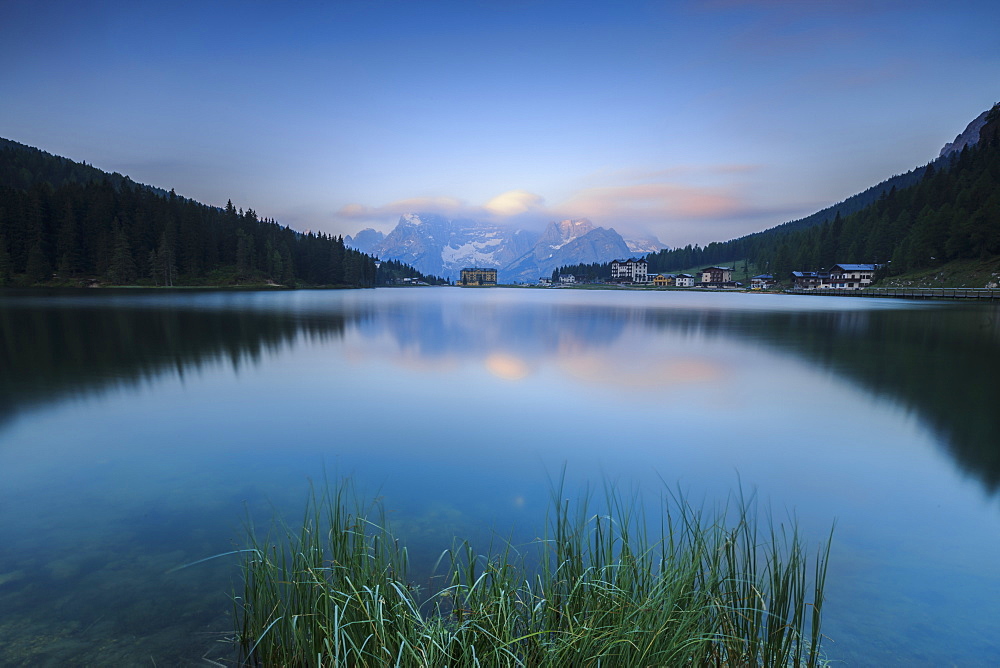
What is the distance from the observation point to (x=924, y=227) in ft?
299

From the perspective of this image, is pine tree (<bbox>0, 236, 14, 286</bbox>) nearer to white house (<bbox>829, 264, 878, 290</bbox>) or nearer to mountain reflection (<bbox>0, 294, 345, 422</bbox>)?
mountain reflection (<bbox>0, 294, 345, 422</bbox>)

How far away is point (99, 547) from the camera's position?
571cm

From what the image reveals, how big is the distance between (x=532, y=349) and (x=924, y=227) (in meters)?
108

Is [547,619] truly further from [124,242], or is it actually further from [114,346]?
[124,242]

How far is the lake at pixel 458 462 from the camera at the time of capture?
182 inches

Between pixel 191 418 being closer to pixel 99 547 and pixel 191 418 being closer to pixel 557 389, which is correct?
pixel 99 547

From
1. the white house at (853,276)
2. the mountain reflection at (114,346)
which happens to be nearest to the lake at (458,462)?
the mountain reflection at (114,346)

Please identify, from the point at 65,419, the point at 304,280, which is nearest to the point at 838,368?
the point at 65,419

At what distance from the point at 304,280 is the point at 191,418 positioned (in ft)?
454

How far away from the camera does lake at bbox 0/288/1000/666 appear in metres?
4.61

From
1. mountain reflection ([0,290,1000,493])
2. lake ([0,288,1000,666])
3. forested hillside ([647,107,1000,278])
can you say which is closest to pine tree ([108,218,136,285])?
mountain reflection ([0,290,1000,493])

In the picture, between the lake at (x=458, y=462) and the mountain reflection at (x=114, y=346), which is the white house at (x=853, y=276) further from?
the mountain reflection at (x=114, y=346)

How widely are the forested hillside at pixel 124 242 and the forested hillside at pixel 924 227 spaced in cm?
14211

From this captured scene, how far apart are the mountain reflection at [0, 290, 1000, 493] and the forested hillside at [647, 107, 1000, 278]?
6268 centimetres
